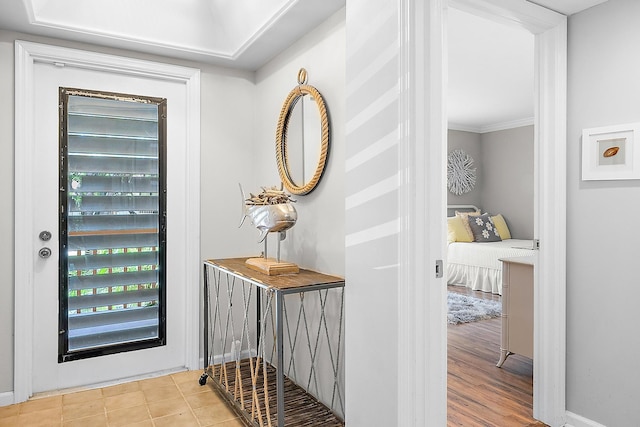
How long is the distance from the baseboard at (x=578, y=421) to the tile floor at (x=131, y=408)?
1663 millimetres

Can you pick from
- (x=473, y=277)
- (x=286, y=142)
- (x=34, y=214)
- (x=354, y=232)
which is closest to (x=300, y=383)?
(x=354, y=232)

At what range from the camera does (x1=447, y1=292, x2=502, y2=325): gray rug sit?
14.1ft

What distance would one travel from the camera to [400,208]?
1.53 metres

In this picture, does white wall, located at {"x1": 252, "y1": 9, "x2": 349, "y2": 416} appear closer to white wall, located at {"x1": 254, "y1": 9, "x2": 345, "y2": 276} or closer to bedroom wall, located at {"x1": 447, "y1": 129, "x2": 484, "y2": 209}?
white wall, located at {"x1": 254, "y1": 9, "x2": 345, "y2": 276}

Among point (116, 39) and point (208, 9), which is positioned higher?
point (208, 9)

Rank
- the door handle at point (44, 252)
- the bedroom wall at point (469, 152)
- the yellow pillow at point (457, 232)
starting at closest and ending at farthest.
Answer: the door handle at point (44, 252)
the yellow pillow at point (457, 232)
the bedroom wall at point (469, 152)

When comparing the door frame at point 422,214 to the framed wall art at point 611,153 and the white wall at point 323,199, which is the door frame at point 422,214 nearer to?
the white wall at point 323,199

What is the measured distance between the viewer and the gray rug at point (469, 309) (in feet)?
14.1

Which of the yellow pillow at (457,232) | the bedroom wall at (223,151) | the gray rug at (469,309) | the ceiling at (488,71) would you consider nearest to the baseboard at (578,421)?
the gray rug at (469,309)

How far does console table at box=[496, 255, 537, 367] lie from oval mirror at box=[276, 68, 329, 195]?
1.46 m

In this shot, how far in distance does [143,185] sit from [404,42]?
204cm

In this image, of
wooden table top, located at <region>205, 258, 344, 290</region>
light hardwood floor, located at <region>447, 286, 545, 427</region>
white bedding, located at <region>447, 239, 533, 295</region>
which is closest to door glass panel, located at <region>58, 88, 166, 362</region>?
wooden table top, located at <region>205, 258, 344, 290</region>

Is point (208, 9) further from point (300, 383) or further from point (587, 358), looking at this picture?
point (587, 358)

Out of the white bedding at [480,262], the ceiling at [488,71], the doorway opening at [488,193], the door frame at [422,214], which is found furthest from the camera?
the white bedding at [480,262]
